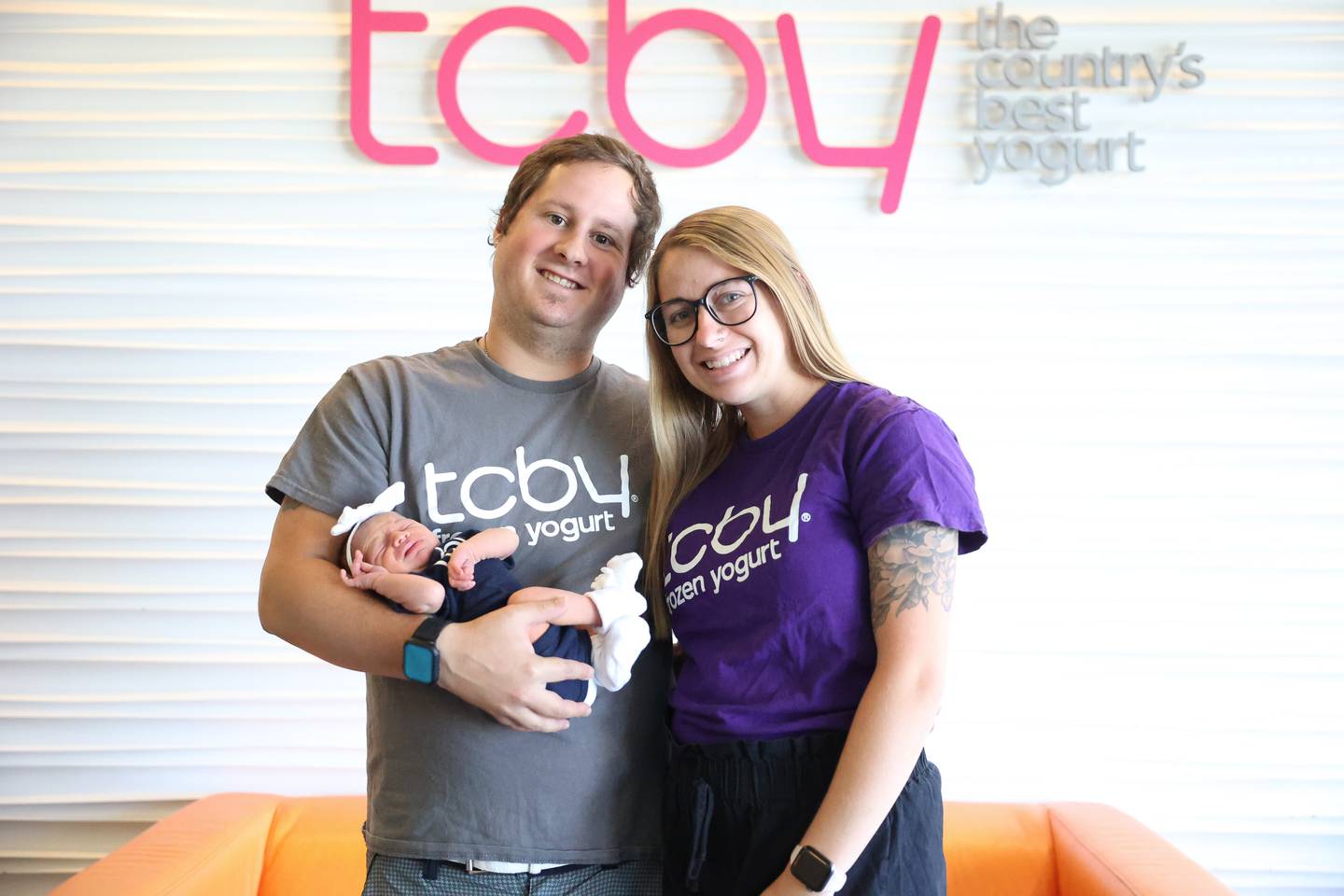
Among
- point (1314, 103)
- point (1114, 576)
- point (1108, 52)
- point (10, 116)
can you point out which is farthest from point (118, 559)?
point (1314, 103)

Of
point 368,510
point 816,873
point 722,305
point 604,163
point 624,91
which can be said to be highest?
point 624,91

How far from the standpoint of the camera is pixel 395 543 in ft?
5.14

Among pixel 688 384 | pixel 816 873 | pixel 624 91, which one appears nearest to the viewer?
pixel 816 873

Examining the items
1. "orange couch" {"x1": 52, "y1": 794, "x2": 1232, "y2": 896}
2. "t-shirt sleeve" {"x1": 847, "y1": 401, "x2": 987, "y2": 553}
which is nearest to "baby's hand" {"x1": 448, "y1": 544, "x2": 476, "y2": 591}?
"t-shirt sleeve" {"x1": 847, "y1": 401, "x2": 987, "y2": 553}

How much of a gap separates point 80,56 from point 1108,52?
9.11 feet

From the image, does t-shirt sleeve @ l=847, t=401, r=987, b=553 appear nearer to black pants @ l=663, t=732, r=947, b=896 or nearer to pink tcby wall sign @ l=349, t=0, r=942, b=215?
black pants @ l=663, t=732, r=947, b=896

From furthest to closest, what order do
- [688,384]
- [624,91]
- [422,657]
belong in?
1. [624,91]
2. [688,384]
3. [422,657]

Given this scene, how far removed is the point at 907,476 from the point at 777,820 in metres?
0.53

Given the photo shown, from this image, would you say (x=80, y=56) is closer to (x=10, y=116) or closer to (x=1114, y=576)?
(x=10, y=116)

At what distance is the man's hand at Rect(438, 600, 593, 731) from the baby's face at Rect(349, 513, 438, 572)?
0.44ft

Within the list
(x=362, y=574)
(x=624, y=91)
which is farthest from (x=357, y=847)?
(x=624, y=91)

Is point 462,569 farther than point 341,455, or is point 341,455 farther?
point 341,455

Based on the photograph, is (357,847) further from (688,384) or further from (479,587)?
(688,384)

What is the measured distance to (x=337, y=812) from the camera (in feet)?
8.61
